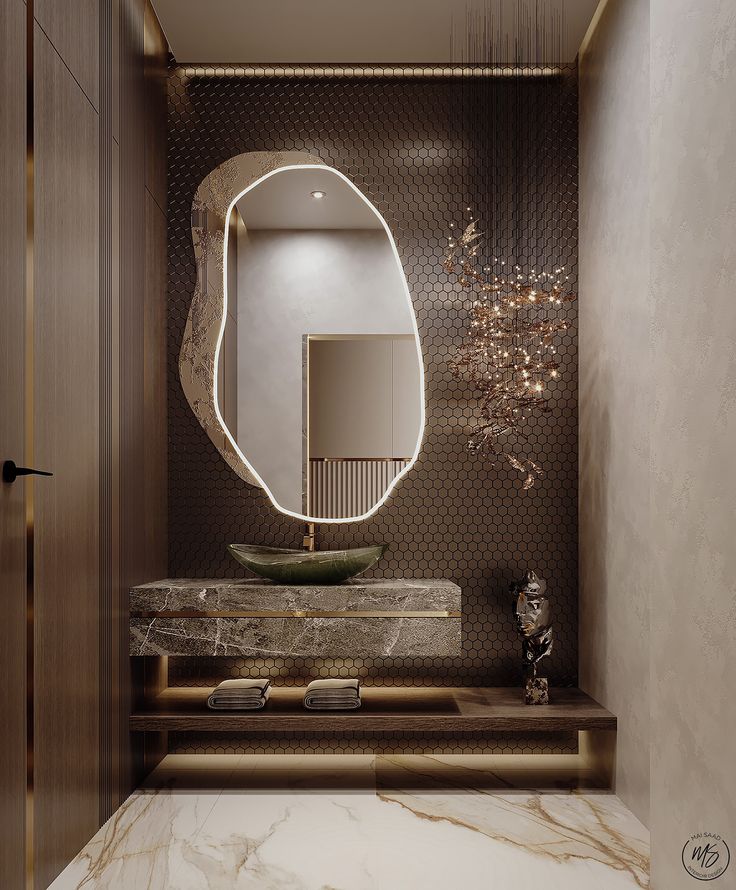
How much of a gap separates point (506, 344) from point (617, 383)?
50cm

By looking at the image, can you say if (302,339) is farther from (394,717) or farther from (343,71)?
(394,717)

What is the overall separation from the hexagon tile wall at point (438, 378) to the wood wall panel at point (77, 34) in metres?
0.79

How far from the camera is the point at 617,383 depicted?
2559 millimetres

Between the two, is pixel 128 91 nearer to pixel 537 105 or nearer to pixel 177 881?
pixel 537 105

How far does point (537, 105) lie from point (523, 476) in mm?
1451

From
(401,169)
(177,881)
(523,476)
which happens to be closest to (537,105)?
(401,169)

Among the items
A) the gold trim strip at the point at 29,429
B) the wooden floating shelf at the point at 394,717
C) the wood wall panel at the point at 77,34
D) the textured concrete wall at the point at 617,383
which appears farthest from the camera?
the wooden floating shelf at the point at 394,717

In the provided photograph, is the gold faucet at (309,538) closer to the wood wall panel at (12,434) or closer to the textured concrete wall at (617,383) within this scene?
the textured concrete wall at (617,383)

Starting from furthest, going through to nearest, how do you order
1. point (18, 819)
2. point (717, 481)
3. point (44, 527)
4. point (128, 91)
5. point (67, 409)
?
point (128, 91) → point (67, 409) → point (44, 527) → point (18, 819) → point (717, 481)

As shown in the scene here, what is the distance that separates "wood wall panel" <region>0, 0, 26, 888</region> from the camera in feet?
5.37

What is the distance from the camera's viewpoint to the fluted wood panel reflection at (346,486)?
116 inches

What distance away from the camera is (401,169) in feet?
10.0

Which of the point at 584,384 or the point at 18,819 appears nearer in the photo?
the point at 18,819

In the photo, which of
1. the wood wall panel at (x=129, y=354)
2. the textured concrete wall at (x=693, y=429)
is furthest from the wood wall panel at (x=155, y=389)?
the textured concrete wall at (x=693, y=429)
